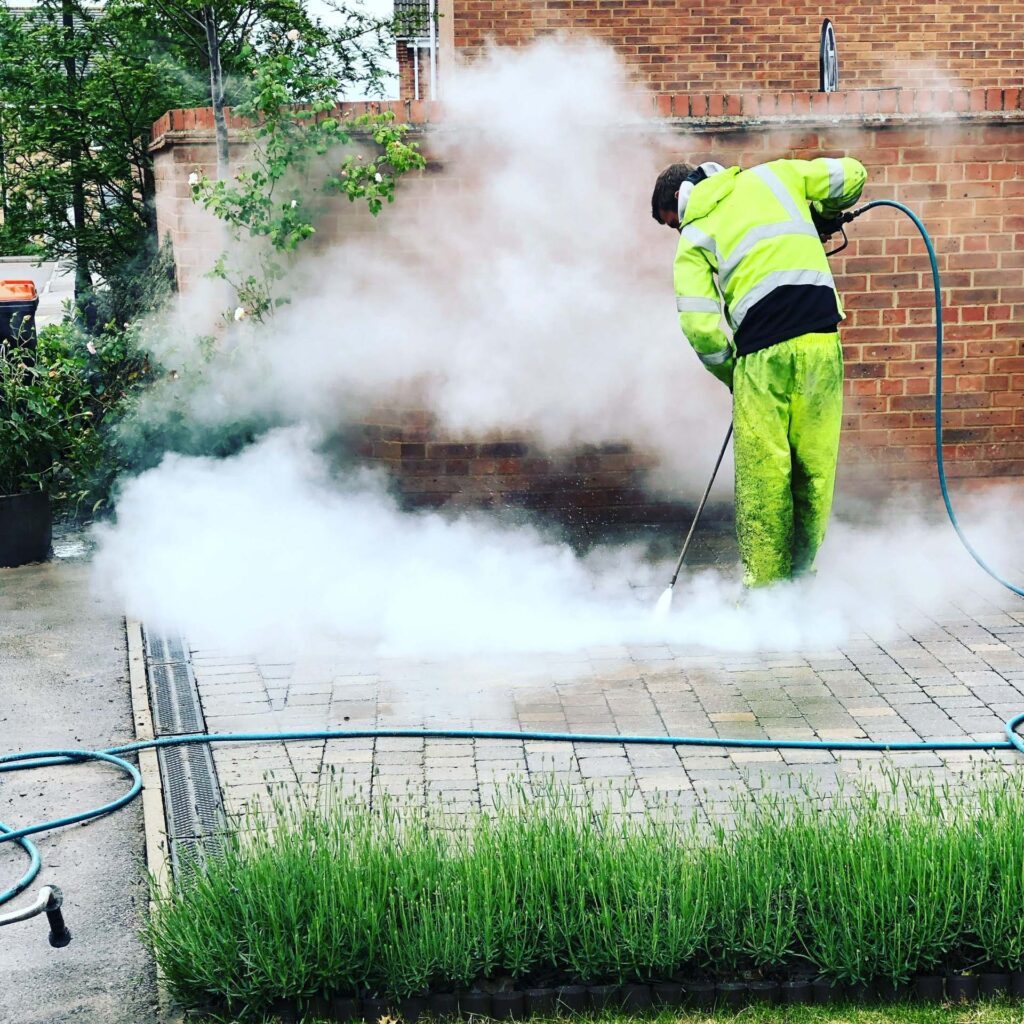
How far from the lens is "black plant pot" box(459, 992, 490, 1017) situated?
128 inches

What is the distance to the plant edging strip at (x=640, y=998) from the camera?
3.26 meters

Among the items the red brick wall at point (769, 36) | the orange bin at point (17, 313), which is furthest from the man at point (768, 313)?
the red brick wall at point (769, 36)

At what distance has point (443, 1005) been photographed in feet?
10.7

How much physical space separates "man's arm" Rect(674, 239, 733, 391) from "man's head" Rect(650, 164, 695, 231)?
169 millimetres

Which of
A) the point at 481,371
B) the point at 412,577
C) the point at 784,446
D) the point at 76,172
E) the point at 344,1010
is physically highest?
the point at 76,172

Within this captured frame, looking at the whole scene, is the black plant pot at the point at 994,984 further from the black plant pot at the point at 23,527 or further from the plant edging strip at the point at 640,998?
the black plant pot at the point at 23,527

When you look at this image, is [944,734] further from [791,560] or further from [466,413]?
[466,413]

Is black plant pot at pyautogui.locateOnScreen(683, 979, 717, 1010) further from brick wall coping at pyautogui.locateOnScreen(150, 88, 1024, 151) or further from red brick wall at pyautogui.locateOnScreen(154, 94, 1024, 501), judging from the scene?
brick wall coping at pyautogui.locateOnScreen(150, 88, 1024, 151)

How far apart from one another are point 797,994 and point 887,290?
486cm

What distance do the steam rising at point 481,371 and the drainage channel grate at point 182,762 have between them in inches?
35.3

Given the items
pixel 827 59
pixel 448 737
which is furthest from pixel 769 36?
pixel 448 737

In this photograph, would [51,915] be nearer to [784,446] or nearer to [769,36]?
[784,446]

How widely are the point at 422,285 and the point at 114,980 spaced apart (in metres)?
4.62

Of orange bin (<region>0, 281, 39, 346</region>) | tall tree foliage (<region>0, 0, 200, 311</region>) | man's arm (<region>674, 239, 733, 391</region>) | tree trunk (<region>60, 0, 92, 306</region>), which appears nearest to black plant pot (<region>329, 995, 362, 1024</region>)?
man's arm (<region>674, 239, 733, 391</region>)
